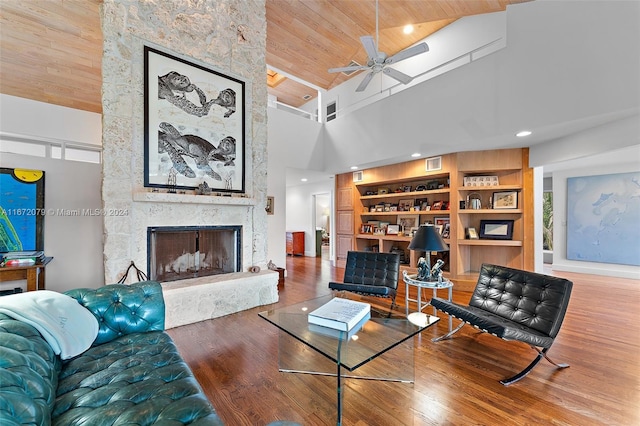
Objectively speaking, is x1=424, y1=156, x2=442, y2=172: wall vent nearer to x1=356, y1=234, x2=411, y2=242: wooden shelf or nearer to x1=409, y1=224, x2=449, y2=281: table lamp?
x1=356, y1=234, x2=411, y2=242: wooden shelf

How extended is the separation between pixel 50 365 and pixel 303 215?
8.46 meters

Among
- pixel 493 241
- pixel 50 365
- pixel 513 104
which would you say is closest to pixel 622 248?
pixel 493 241

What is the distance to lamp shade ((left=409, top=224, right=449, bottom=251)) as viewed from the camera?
3064 millimetres

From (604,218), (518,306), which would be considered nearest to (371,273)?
(518,306)

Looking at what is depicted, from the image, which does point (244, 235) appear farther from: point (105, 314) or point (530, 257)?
point (530, 257)

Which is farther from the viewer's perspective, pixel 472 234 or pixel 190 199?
pixel 472 234

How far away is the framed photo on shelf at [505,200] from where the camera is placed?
479 centimetres

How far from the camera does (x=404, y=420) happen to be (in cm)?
174

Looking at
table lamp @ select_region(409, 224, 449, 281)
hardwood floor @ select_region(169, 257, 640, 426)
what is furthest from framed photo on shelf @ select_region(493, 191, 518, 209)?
table lamp @ select_region(409, 224, 449, 281)

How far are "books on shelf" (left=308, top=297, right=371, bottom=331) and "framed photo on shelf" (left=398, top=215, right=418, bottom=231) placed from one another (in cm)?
413

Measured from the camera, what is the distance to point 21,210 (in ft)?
12.3

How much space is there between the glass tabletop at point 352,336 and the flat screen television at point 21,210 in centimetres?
390

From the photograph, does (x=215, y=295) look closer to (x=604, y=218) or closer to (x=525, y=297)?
(x=525, y=297)

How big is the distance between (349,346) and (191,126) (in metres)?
3.45
